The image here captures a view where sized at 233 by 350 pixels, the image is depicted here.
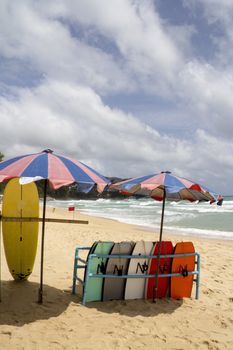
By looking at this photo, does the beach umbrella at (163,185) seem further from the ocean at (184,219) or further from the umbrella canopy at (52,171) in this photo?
the ocean at (184,219)

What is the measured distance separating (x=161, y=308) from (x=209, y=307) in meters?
0.92

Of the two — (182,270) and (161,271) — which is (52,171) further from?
(182,270)

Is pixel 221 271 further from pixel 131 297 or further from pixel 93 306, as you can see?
pixel 93 306

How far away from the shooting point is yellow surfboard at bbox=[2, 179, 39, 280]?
6.58 meters

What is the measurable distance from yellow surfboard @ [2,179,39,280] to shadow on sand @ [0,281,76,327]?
11.6 inches

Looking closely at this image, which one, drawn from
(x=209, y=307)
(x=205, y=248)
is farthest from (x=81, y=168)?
(x=205, y=248)

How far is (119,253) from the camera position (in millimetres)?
5922

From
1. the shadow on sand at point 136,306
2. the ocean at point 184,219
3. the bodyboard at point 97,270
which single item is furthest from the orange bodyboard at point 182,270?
the ocean at point 184,219

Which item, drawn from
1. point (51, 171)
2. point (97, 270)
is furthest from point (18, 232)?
point (51, 171)

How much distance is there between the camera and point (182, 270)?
629 centimetres

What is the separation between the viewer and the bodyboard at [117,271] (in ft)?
19.3

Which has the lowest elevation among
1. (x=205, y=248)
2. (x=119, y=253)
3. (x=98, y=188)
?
(x=205, y=248)

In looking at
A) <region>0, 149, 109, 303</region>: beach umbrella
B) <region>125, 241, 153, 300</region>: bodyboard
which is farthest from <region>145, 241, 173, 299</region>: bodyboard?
<region>0, 149, 109, 303</region>: beach umbrella

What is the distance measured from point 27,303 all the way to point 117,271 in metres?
1.45
